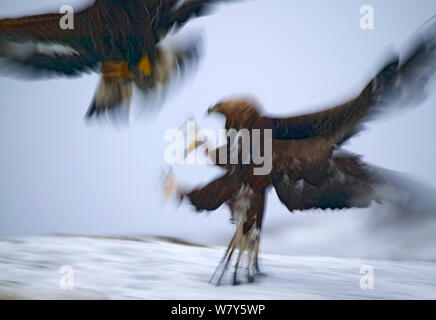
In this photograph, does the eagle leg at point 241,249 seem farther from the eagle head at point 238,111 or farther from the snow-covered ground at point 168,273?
the eagle head at point 238,111

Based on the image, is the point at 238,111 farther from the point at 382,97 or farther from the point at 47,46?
the point at 47,46

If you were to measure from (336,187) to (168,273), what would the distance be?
679 mm

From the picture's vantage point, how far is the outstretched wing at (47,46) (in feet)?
7.05

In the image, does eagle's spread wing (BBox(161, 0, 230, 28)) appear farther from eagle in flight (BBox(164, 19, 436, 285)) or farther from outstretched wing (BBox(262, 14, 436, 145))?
outstretched wing (BBox(262, 14, 436, 145))

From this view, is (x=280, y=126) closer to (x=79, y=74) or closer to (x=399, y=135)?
(x=399, y=135)

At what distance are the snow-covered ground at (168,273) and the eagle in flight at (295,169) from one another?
0.07m

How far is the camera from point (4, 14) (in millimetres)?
2174

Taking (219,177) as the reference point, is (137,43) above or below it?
above

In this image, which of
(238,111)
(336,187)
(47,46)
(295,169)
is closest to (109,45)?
(47,46)

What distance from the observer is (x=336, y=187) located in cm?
211

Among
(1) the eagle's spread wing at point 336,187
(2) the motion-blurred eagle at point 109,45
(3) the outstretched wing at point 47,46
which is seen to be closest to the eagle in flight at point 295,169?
(1) the eagle's spread wing at point 336,187
